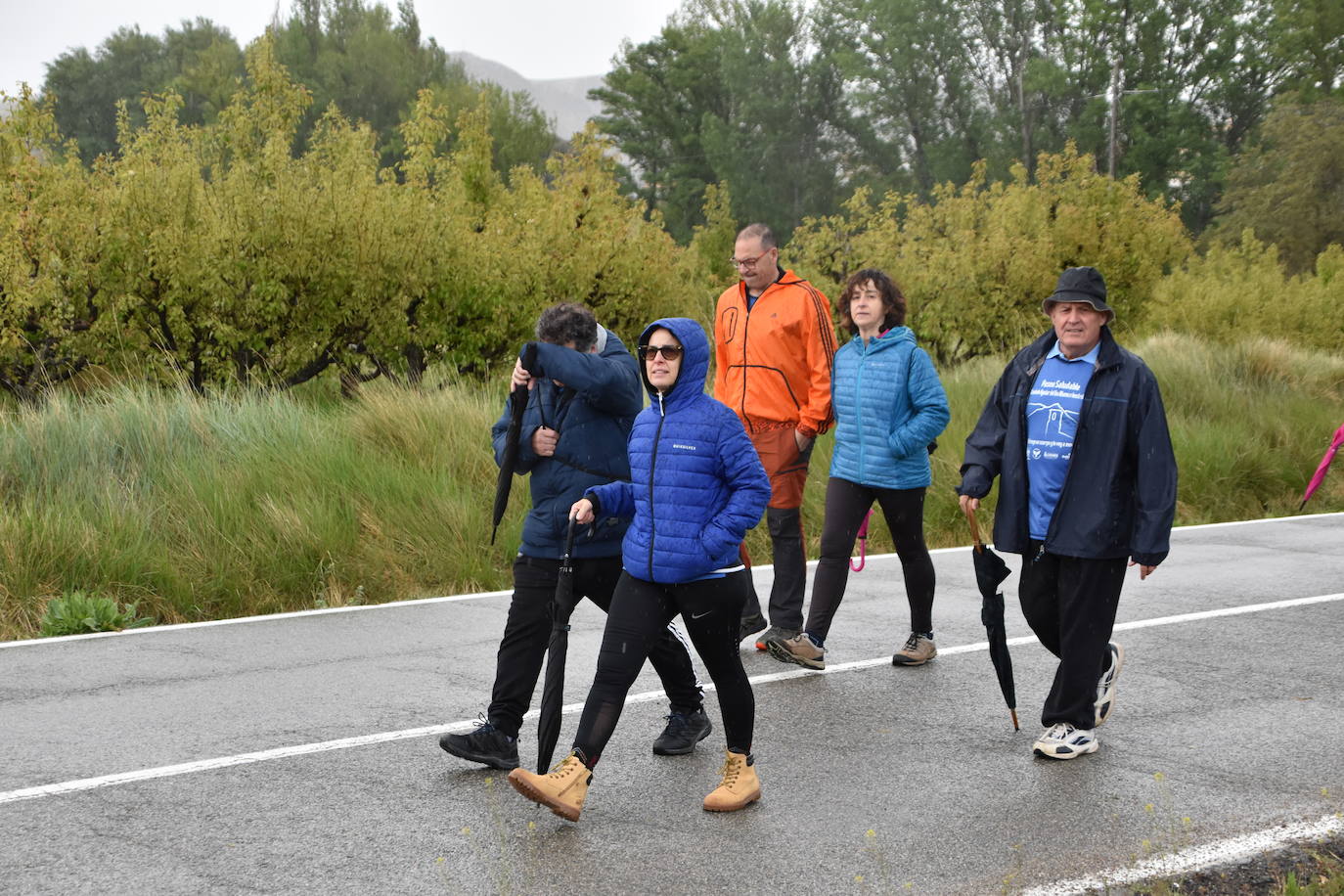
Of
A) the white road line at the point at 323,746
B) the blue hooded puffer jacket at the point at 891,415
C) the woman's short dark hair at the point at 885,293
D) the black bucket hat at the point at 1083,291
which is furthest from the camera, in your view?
the woman's short dark hair at the point at 885,293

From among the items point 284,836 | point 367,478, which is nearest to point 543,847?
point 284,836

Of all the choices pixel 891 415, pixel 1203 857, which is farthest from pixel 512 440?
pixel 1203 857

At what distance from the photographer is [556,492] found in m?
5.36

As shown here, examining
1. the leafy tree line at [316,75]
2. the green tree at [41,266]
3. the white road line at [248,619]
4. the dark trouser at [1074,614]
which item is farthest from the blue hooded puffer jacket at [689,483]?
the leafy tree line at [316,75]

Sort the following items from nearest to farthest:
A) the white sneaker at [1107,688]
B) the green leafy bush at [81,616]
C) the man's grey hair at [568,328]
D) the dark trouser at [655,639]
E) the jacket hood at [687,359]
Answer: the dark trouser at [655,639] < the jacket hood at [687,359] < the man's grey hair at [568,328] < the white sneaker at [1107,688] < the green leafy bush at [81,616]

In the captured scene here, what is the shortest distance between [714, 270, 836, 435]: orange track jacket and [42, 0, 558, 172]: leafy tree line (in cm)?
6187

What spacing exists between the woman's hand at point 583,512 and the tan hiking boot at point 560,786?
79cm

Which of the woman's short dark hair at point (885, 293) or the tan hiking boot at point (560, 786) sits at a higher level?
the woman's short dark hair at point (885, 293)

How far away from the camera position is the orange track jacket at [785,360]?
716 cm

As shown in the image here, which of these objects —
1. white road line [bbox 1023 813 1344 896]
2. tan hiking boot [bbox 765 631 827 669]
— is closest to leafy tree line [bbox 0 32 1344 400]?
tan hiking boot [bbox 765 631 827 669]

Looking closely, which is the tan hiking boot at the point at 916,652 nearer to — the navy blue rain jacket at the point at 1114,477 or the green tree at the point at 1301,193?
the navy blue rain jacket at the point at 1114,477

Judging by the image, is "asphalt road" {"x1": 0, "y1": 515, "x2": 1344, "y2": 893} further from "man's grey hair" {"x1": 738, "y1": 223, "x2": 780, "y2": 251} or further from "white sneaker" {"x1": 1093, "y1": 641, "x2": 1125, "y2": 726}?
"man's grey hair" {"x1": 738, "y1": 223, "x2": 780, "y2": 251}

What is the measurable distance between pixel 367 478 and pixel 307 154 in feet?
24.2

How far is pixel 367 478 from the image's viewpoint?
10.6 metres
